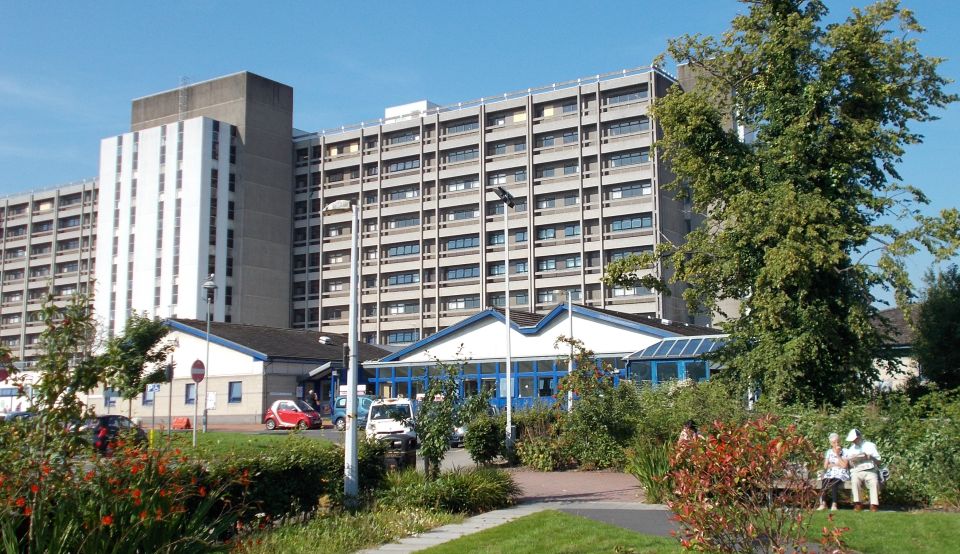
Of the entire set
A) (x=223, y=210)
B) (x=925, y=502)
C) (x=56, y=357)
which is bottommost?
(x=925, y=502)

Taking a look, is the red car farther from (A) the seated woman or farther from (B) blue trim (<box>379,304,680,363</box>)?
(A) the seated woman

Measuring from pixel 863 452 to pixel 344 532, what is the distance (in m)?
8.40

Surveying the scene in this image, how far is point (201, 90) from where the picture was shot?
3356 inches

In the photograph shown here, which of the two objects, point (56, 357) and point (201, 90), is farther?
point (201, 90)

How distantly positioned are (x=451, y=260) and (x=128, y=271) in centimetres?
3103

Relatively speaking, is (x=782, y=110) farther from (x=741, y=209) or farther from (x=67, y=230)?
(x=67, y=230)

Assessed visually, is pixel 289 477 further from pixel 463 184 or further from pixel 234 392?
pixel 463 184

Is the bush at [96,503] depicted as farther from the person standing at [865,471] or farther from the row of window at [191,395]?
the row of window at [191,395]

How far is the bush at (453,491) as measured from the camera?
45.3ft

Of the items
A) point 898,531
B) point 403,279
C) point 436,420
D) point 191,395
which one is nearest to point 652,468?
point 436,420

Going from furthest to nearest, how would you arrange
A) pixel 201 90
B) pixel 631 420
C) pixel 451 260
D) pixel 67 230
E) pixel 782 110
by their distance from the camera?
pixel 67 230 → pixel 201 90 → pixel 451 260 → pixel 782 110 → pixel 631 420

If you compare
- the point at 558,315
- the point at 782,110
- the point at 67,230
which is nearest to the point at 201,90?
the point at 67,230

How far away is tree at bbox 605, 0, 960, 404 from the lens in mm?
20891

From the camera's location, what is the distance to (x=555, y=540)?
11.1 meters
